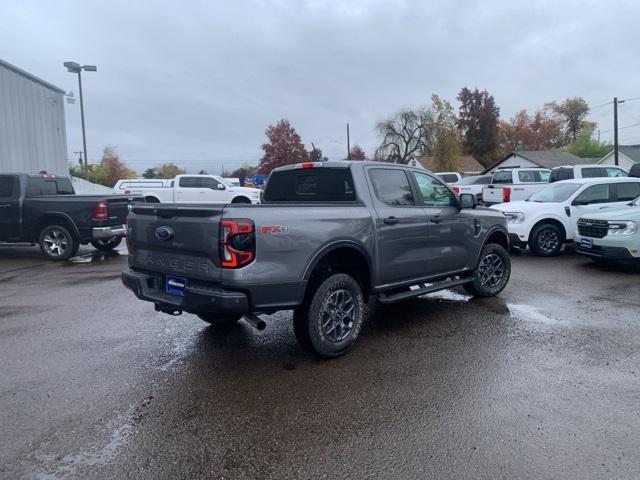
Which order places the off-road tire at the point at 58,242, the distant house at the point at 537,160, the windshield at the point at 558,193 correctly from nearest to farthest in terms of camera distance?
1. the off-road tire at the point at 58,242
2. the windshield at the point at 558,193
3. the distant house at the point at 537,160

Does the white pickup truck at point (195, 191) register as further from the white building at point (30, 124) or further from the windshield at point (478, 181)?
the windshield at point (478, 181)

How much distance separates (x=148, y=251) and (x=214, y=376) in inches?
53.6

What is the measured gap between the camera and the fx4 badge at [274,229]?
3953 millimetres

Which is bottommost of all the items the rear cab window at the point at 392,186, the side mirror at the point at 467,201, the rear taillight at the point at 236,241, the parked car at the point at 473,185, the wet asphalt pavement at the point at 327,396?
the wet asphalt pavement at the point at 327,396

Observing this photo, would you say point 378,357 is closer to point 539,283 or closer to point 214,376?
point 214,376

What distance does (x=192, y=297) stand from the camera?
160 inches

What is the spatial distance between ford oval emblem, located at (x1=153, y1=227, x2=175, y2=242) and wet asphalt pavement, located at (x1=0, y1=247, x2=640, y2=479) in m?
1.22

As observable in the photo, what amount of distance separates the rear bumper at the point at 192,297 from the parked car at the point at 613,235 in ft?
24.5

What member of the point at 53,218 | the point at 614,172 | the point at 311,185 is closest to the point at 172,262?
the point at 311,185

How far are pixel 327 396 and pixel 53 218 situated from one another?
9.22 m

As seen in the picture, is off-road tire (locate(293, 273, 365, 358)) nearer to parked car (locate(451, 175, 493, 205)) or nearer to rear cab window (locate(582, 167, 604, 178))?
rear cab window (locate(582, 167, 604, 178))

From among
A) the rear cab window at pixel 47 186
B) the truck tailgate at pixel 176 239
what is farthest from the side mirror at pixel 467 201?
the rear cab window at pixel 47 186

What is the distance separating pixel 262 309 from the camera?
4059mm

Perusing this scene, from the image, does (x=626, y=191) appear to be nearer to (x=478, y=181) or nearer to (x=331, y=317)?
(x=331, y=317)
